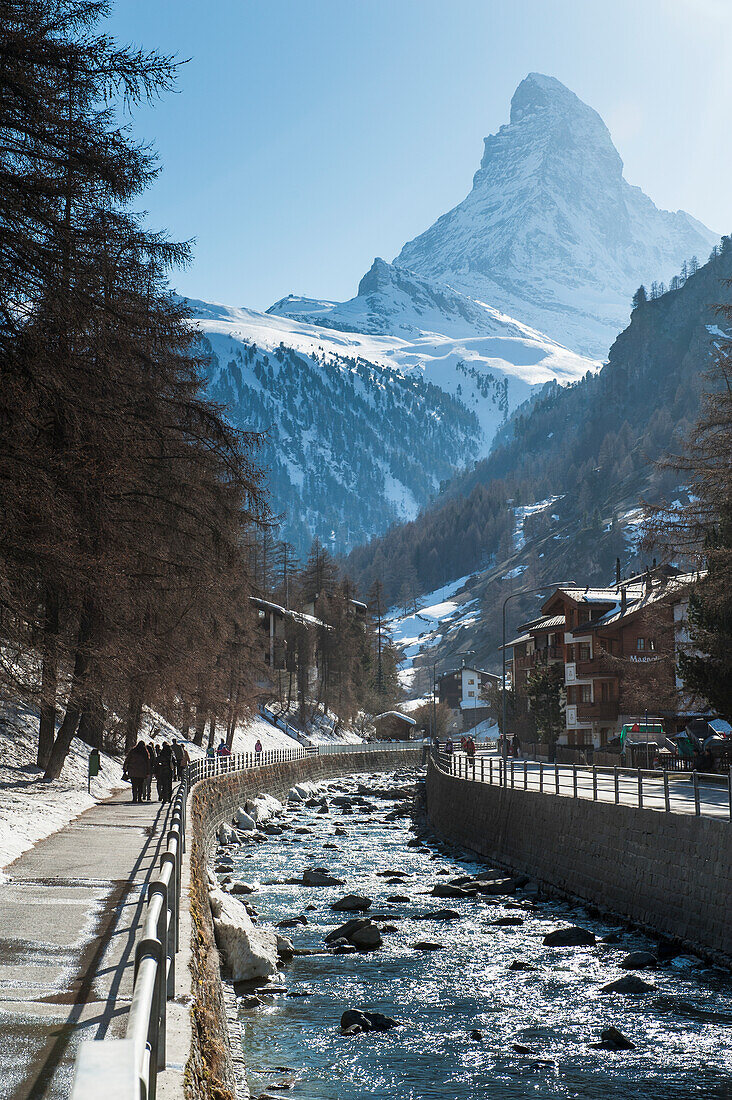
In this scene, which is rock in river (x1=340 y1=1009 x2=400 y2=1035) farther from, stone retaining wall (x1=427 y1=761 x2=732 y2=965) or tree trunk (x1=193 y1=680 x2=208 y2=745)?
tree trunk (x1=193 y1=680 x2=208 y2=745)

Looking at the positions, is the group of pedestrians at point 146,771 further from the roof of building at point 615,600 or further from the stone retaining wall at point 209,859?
the roof of building at point 615,600

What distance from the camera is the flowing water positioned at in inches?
517

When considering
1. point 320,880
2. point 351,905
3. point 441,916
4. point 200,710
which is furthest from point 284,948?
point 200,710

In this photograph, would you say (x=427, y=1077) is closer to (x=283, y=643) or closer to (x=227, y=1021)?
(x=227, y=1021)

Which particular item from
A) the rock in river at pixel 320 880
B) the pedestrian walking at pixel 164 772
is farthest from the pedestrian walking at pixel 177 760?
the rock in river at pixel 320 880

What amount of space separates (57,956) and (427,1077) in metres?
6.16

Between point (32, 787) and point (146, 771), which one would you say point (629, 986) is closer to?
point (32, 787)

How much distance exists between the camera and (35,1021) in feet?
24.3

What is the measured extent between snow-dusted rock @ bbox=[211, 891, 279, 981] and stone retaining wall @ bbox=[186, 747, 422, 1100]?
0.56 m

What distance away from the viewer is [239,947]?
690 inches

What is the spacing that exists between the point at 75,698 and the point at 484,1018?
10167 mm

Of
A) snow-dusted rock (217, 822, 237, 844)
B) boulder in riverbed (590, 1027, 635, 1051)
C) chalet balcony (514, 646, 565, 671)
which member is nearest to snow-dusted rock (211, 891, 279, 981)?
boulder in riverbed (590, 1027, 635, 1051)

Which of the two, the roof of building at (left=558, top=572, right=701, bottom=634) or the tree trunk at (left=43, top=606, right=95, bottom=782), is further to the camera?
the roof of building at (left=558, top=572, right=701, bottom=634)

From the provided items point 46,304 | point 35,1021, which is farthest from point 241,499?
point 35,1021
